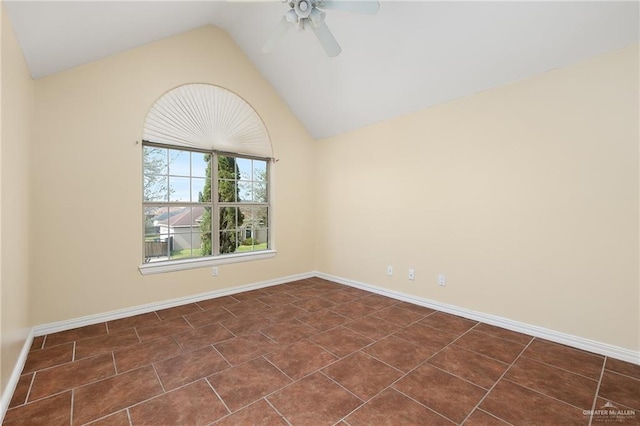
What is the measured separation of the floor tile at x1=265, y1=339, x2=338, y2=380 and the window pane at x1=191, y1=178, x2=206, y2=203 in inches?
89.2

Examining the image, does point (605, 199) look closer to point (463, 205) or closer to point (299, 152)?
point (463, 205)

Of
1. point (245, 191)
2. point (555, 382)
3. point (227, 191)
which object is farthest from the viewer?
point (245, 191)

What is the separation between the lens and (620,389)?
1813 mm

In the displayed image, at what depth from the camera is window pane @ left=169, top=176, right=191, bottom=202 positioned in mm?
3453

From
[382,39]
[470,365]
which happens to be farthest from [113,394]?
[382,39]

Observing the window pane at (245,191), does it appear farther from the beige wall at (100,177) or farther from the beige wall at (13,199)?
the beige wall at (13,199)

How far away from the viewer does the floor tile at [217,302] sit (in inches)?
132

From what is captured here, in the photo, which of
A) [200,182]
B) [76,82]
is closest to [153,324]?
[200,182]

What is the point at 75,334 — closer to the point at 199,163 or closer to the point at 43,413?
the point at 43,413

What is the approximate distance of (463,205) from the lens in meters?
3.04

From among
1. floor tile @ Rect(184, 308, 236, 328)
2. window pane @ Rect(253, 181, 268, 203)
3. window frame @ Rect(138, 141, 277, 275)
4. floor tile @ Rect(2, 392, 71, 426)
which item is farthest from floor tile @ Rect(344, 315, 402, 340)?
window pane @ Rect(253, 181, 268, 203)

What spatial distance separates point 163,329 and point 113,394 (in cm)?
100

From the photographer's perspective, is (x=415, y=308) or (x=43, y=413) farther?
(x=415, y=308)

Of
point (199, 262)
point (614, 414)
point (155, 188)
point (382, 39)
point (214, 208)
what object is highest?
point (382, 39)
